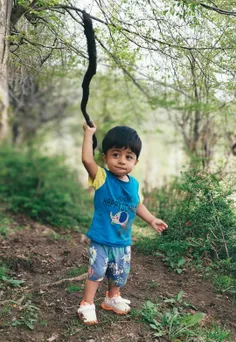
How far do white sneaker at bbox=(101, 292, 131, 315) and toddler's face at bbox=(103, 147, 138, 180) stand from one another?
1103 millimetres

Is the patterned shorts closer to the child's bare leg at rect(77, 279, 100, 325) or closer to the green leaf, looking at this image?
the child's bare leg at rect(77, 279, 100, 325)

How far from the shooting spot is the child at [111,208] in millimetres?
3160

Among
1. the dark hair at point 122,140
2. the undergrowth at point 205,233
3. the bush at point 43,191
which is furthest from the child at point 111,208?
the bush at point 43,191

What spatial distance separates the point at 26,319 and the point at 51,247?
186 centimetres

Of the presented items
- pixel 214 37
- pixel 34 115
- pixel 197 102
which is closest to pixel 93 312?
pixel 214 37

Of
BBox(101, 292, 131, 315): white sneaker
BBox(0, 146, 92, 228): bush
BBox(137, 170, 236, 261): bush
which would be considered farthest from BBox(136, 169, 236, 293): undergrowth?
BBox(0, 146, 92, 228): bush

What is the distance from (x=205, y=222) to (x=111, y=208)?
1.43 meters

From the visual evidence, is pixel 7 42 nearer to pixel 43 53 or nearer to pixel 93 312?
pixel 43 53

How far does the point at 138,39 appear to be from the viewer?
404 centimetres

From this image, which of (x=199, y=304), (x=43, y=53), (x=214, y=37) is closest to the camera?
(x=199, y=304)

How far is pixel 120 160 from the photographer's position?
10.5 feet

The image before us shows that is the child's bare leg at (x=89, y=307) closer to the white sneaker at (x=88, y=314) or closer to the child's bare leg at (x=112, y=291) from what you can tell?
the white sneaker at (x=88, y=314)

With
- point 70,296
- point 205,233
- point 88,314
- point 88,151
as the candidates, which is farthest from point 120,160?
point 205,233

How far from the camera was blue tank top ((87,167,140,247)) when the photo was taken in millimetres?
3166
